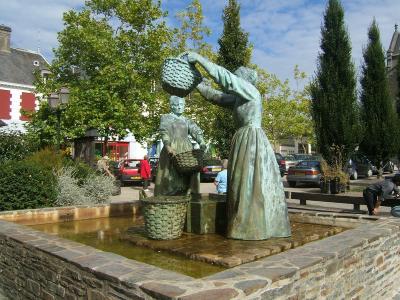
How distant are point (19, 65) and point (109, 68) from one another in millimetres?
19432

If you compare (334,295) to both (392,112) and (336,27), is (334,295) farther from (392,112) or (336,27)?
(392,112)

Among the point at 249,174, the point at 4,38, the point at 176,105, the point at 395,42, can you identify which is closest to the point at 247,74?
the point at 249,174

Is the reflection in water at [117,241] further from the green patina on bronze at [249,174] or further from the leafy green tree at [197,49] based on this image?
the leafy green tree at [197,49]

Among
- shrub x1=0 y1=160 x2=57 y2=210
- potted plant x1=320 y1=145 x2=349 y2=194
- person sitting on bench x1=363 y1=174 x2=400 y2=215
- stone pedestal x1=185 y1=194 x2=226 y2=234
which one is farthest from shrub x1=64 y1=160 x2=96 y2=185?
potted plant x1=320 y1=145 x2=349 y2=194

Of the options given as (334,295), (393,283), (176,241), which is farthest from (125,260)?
(393,283)

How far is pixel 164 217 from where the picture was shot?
16.5ft

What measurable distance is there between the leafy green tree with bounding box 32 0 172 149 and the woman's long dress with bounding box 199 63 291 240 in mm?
14684

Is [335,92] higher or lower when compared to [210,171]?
higher

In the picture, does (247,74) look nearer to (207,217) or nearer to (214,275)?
(207,217)

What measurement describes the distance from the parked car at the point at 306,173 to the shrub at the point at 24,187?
46.1 feet

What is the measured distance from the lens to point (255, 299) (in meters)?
3.12

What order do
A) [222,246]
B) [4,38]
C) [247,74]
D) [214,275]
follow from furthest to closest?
[4,38] < [247,74] < [222,246] < [214,275]

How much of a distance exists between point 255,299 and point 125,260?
1.31 meters

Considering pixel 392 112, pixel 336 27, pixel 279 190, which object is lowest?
pixel 279 190
